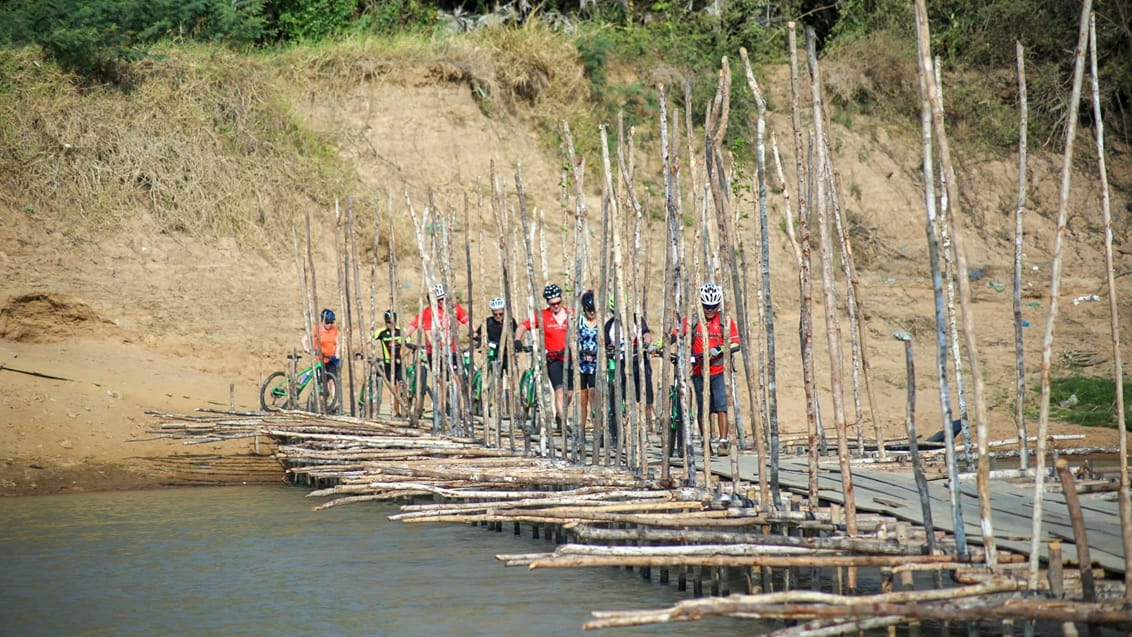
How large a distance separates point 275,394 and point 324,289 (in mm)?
2367

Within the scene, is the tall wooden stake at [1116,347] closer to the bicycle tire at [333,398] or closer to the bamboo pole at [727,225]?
the bamboo pole at [727,225]

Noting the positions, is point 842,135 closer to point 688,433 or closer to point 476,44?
point 476,44

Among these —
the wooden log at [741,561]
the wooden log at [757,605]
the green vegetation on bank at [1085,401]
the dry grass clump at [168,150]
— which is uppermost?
the dry grass clump at [168,150]

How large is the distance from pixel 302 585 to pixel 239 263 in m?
7.72

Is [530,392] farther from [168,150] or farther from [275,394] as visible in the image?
[168,150]

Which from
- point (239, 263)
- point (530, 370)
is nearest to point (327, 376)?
point (530, 370)

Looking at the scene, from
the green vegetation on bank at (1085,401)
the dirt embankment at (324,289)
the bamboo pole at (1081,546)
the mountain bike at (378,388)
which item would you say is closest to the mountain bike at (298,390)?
the dirt embankment at (324,289)

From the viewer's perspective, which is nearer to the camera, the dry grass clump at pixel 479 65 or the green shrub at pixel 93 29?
the green shrub at pixel 93 29

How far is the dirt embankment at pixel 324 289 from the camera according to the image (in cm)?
956

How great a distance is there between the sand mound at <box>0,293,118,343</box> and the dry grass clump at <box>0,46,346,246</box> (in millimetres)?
1498

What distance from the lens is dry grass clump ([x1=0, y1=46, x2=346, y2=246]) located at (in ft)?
43.2

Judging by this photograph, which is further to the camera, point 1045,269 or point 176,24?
point 176,24

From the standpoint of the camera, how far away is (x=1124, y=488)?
145 inches

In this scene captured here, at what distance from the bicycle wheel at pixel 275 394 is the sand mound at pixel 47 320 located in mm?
1654
